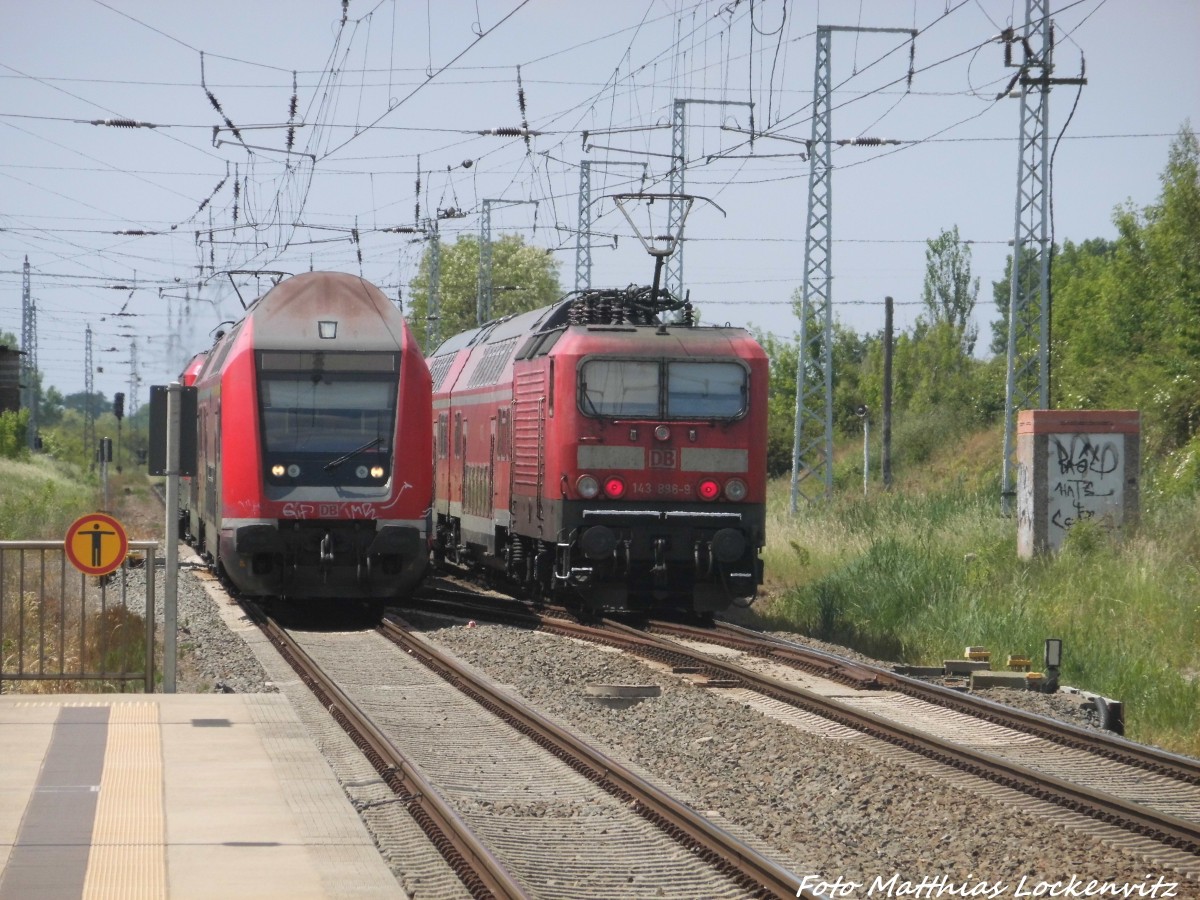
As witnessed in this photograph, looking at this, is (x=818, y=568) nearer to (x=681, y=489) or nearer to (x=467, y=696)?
(x=681, y=489)

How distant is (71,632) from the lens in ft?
49.3

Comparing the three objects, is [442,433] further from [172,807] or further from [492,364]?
[172,807]

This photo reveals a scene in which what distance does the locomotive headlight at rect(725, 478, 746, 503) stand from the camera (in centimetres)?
1792

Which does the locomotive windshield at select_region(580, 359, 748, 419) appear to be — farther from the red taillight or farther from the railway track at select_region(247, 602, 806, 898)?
the railway track at select_region(247, 602, 806, 898)

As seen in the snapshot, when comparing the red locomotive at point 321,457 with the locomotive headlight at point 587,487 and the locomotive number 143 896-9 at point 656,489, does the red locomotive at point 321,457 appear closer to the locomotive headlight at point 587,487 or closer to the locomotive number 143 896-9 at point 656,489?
the locomotive headlight at point 587,487

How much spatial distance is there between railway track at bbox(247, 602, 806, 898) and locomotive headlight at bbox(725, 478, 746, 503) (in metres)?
5.03

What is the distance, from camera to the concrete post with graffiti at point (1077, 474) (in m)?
19.5

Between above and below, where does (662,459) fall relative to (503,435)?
below

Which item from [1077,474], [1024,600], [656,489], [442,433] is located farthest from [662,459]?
[442,433]

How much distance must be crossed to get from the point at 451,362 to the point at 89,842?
1930 cm

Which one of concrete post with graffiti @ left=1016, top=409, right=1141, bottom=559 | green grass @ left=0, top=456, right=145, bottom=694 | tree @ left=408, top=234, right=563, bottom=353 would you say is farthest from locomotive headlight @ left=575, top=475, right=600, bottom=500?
tree @ left=408, top=234, right=563, bottom=353

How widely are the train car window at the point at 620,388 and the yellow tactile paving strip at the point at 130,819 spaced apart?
26.0 ft

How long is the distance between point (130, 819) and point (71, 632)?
7.71 metres

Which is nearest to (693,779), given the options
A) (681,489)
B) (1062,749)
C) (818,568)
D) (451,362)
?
(1062,749)
